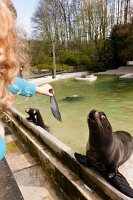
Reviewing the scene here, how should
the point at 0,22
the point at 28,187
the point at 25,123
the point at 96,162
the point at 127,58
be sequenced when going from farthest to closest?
the point at 127,58 → the point at 25,123 → the point at 28,187 → the point at 96,162 → the point at 0,22

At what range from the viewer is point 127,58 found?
2894cm

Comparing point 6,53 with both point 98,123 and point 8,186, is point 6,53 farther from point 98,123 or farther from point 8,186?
point 8,186

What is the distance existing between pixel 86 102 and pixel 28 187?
30.0 feet

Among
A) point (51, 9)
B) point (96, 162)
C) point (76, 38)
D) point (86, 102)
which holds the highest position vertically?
point (51, 9)

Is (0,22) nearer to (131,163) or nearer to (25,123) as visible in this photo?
(131,163)

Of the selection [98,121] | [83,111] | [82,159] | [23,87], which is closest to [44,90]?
[23,87]

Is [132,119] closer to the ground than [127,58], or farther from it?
closer to the ground

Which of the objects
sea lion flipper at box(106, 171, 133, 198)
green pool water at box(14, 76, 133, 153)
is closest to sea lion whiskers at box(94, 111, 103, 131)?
sea lion flipper at box(106, 171, 133, 198)

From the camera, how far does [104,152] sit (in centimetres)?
315

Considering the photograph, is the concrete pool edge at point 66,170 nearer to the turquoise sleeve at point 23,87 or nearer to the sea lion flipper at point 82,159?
the sea lion flipper at point 82,159

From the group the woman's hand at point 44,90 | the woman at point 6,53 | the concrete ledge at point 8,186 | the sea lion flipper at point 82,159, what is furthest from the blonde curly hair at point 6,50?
the concrete ledge at point 8,186

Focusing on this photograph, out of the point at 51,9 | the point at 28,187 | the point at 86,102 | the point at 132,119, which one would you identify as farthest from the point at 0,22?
the point at 51,9

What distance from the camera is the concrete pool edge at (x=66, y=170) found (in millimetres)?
3053

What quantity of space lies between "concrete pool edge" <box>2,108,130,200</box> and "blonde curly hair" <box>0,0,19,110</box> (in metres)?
1.89
